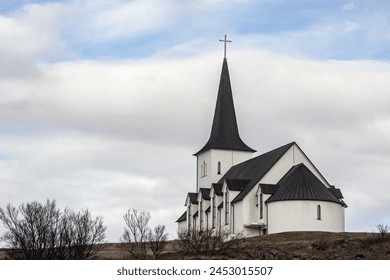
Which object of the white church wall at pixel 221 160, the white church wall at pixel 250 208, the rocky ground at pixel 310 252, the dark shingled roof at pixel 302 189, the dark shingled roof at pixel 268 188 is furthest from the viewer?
the white church wall at pixel 221 160

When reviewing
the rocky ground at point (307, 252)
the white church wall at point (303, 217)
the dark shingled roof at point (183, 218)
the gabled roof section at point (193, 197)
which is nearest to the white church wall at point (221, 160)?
the gabled roof section at point (193, 197)

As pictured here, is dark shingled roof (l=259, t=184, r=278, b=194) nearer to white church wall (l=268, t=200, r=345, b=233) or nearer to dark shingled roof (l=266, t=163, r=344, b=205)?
dark shingled roof (l=266, t=163, r=344, b=205)

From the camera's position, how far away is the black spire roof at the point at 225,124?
7681 centimetres

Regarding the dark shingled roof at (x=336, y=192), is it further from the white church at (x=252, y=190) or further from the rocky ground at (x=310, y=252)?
the rocky ground at (x=310, y=252)

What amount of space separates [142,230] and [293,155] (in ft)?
48.7

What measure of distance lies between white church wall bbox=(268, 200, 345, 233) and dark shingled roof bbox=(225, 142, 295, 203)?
4.27 metres

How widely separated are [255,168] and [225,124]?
424 inches

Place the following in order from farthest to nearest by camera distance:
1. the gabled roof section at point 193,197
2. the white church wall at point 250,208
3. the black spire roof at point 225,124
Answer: the black spire roof at point 225,124, the gabled roof section at point 193,197, the white church wall at point 250,208

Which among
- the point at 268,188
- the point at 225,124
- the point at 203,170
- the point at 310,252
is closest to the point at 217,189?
the point at 268,188

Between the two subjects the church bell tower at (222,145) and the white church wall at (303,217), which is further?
the church bell tower at (222,145)

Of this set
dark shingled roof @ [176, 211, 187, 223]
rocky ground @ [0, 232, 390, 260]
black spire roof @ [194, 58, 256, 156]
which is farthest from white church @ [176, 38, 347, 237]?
rocky ground @ [0, 232, 390, 260]

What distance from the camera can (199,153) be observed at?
7938cm
